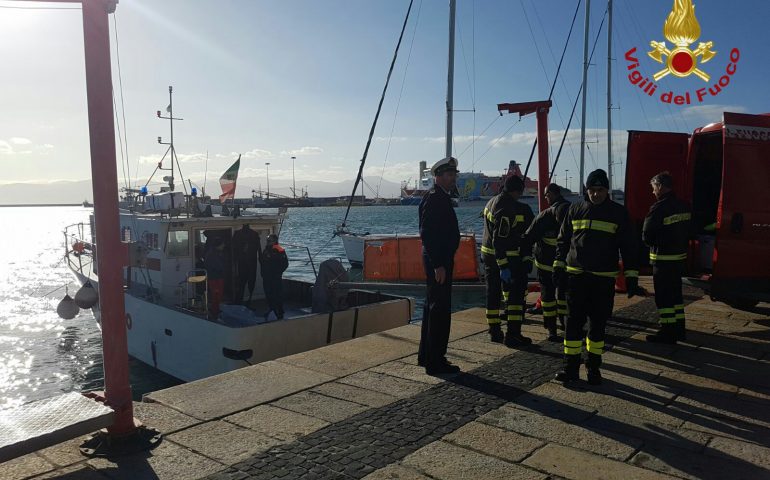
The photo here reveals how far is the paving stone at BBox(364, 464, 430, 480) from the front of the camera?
312 cm

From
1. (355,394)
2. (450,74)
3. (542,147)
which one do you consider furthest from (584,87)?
(355,394)

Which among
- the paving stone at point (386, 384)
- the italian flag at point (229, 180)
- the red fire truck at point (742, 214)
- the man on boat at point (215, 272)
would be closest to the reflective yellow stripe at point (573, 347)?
the paving stone at point (386, 384)

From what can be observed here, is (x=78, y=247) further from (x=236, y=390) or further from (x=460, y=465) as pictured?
(x=460, y=465)

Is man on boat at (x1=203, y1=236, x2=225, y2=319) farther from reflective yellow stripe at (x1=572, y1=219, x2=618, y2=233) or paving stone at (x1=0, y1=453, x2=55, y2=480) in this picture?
reflective yellow stripe at (x1=572, y1=219, x2=618, y2=233)

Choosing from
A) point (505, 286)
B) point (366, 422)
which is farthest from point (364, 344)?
point (366, 422)

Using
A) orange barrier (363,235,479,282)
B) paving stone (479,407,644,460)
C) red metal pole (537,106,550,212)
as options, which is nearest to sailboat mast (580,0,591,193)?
orange barrier (363,235,479,282)

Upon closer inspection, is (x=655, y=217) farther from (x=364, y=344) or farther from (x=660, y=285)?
(x=364, y=344)

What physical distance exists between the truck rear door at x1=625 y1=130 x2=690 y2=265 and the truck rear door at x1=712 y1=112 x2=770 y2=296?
1.31m

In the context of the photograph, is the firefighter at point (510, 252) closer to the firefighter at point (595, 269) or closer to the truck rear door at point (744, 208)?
the firefighter at point (595, 269)

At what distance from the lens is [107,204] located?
3.59 meters

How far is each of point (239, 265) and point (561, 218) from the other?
650 centimetres

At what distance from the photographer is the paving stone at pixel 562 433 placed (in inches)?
137

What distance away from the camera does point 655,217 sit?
6.15m

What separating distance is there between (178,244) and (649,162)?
818 cm
